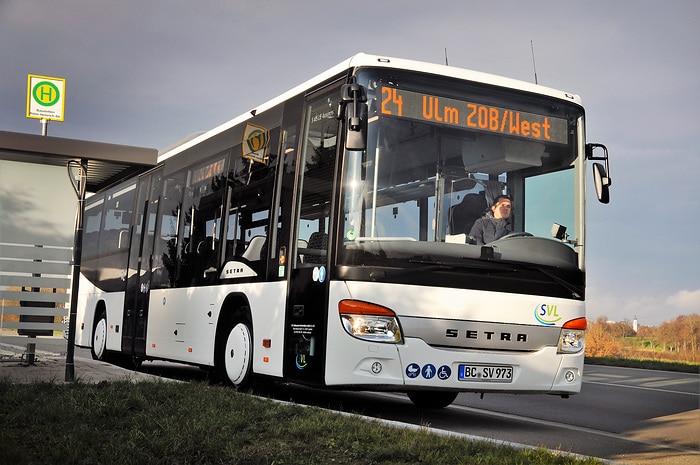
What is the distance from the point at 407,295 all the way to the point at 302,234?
1563 mm

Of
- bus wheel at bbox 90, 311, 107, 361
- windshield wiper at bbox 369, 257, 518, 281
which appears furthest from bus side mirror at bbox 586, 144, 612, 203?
bus wheel at bbox 90, 311, 107, 361

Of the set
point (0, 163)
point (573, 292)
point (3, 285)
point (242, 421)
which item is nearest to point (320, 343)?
point (242, 421)

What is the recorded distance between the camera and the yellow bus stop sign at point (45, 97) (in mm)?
22625

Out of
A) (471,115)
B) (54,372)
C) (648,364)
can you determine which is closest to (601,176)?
(471,115)

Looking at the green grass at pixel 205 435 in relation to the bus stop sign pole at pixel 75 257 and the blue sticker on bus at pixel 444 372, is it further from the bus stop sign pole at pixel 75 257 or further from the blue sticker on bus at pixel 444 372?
the bus stop sign pole at pixel 75 257

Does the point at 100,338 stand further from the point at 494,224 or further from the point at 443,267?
the point at 494,224

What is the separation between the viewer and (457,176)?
32.3 feet

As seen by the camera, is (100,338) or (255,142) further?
(100,338)

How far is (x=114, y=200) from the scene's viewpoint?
18656 millimetres

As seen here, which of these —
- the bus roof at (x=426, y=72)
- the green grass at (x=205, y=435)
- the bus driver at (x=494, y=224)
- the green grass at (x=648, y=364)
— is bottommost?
the green grass at (x=205, y=435)

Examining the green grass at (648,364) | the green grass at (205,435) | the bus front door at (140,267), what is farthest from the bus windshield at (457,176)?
the green grass at (648,364)

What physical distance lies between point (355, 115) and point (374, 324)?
2.06 metres

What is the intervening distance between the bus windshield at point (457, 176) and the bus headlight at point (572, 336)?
618 mm

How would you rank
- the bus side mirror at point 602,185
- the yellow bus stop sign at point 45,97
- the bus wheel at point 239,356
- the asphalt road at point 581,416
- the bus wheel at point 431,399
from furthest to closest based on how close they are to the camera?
the yellow bus stop sign at point 45,97 < the bus wheel at point 431,399 < the bus wheel at point 239,356 < the bus side mirror at point 602,185 < the asphalt road at point 581,416
